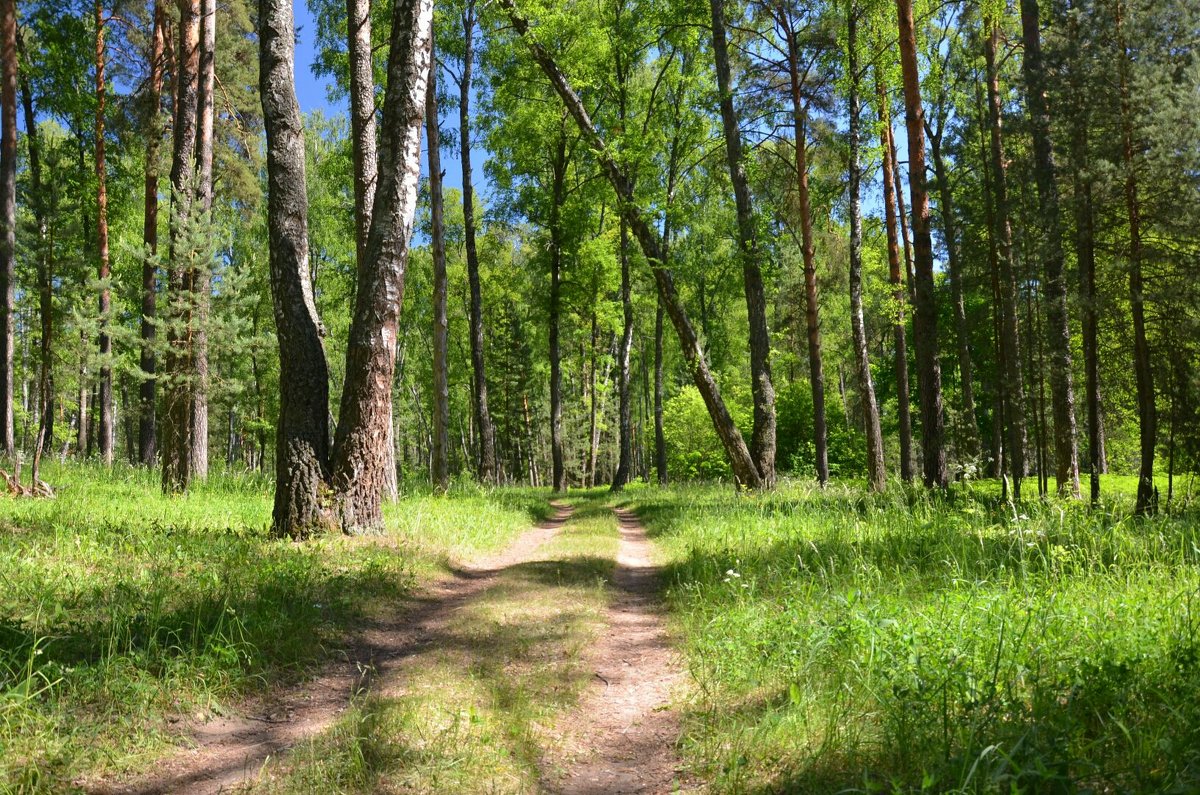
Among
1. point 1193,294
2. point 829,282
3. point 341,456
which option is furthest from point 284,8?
point 829,282

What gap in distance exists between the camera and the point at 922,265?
10578 millimetres

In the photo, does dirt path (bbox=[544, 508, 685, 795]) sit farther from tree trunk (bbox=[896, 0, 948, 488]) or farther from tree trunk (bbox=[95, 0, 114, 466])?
tree trunk (bbox=[95, 0, 114, 466])

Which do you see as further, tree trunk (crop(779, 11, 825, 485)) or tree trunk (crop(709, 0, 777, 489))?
tree trunk (crop(779, 11, 825, 485))

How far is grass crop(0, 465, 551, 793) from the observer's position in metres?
3.18

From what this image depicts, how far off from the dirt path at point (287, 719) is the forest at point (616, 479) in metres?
0.03

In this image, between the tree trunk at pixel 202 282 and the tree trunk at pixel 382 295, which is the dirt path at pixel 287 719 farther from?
the tree trunk at pixel 202 282

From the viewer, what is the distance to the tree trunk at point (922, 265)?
10625 millimetres

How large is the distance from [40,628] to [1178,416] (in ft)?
51.4

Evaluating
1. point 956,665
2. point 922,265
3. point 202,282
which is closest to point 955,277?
point 922,265

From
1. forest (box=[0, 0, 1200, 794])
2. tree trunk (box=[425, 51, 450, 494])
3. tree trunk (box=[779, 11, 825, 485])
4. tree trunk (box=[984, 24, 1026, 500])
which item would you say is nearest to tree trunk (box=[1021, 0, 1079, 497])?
forest (box=[0, 0, 1200, 794])

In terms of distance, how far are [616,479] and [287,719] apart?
2017 cm

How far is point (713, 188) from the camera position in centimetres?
2259

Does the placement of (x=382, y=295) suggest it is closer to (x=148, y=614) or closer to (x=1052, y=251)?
(x=148, y=614)

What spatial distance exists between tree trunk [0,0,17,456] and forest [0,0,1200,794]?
3.2 inches
